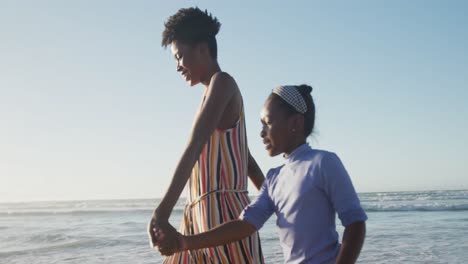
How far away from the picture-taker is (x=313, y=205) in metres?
1.92

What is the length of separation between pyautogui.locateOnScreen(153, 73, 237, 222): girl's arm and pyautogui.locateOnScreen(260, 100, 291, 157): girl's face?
0.26 m

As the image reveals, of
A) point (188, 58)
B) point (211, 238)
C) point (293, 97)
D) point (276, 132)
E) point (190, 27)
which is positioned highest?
point (190, 27)

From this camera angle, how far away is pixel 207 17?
255 cm

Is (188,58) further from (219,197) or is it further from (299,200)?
(299,200)

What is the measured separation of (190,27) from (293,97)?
0.64 meters

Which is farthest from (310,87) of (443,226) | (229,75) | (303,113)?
(443,226)

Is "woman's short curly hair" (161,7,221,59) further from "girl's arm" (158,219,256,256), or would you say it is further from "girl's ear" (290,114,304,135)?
"girl's arm" (158,219,256,256)

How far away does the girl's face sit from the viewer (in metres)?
2.11

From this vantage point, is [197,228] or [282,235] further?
[197,228]

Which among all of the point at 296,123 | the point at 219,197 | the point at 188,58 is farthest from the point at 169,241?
the point at 188,58

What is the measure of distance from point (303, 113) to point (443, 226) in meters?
12.4

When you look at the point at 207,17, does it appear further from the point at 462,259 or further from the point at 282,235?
the point at 462,259

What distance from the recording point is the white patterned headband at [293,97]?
2.12 m

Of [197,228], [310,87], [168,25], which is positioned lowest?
[197,228]
